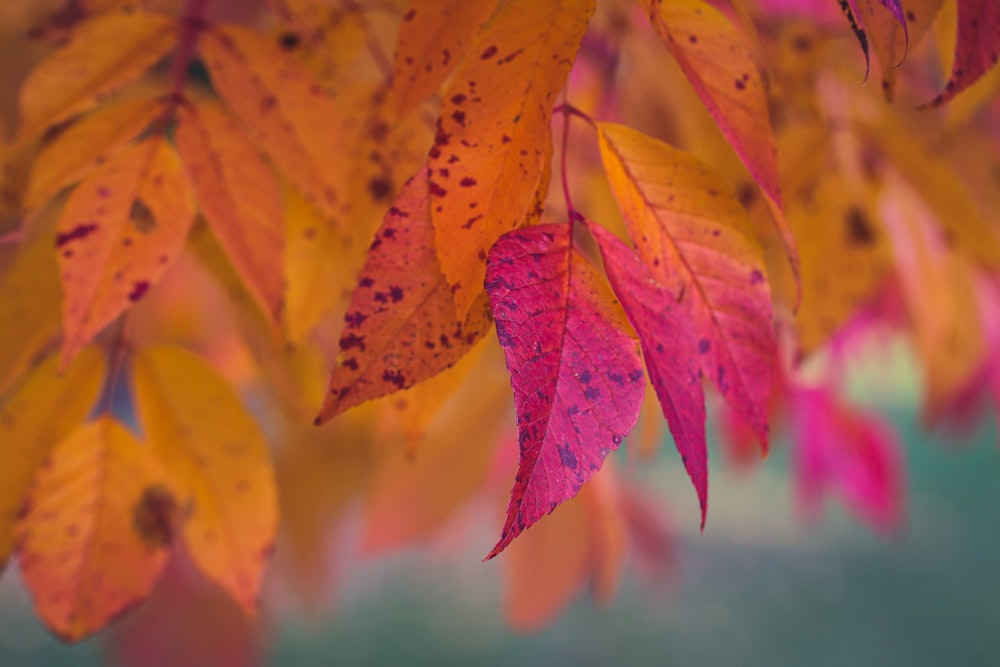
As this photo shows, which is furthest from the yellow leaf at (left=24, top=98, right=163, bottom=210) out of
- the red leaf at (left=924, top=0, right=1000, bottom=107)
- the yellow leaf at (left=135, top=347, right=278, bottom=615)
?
the red leaf at (left=924, top=0, right=1000, bottom=107)

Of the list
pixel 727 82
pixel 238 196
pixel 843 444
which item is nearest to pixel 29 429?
pixel 238 196

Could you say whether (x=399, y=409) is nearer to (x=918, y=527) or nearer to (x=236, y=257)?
(x=236, y=257)

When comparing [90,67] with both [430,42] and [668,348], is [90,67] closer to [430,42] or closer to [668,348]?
[430,42]

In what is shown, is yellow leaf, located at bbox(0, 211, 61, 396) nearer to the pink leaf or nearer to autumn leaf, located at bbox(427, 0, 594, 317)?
autumn leaf, located at bbox(427, 0, 594, 317)

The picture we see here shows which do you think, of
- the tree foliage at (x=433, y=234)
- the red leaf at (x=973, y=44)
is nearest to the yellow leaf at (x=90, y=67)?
the tree foliage at (x=433, y=234)

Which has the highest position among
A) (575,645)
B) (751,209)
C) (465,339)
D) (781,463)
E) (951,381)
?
(465,339)

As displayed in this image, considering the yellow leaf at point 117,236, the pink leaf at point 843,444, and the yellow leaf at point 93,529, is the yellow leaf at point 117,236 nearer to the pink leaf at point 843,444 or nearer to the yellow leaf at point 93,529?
the yellow leaf at point 93,529

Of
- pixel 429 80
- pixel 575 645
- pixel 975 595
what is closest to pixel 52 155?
pixel 429 80
